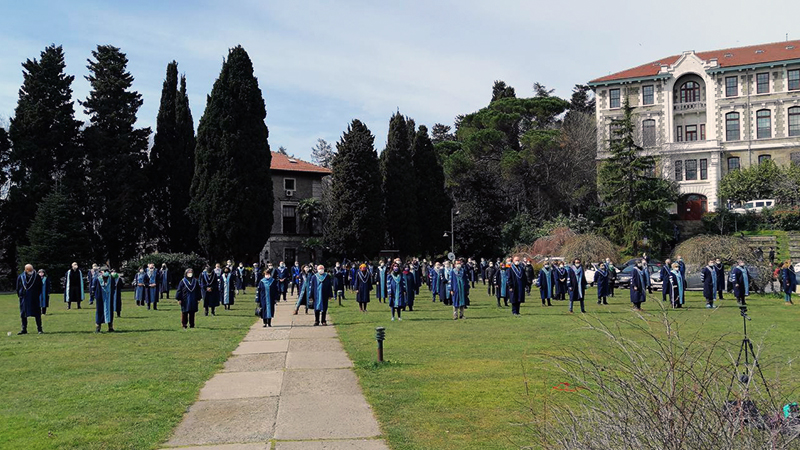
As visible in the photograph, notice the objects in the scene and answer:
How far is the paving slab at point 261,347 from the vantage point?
1383cm

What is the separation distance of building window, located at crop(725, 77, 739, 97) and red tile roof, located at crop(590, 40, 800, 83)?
51.3 inches

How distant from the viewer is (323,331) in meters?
17.4

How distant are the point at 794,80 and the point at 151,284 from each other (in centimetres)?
5540

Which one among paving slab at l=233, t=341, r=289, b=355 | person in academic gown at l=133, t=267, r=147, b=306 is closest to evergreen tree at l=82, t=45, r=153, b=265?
person in academic gown at l=133, t=267, r=147, b=306

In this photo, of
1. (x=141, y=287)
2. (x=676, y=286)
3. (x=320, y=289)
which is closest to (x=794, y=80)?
(x=676, y=286)

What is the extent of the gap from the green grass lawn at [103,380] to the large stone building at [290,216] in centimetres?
3910

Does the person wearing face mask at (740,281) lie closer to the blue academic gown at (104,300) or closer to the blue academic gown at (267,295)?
the blue academic gown at (267,295)

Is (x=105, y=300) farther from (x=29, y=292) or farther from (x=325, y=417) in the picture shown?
(x=325, y=417)

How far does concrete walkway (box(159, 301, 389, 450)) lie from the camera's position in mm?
6949

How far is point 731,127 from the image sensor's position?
59.1 meters

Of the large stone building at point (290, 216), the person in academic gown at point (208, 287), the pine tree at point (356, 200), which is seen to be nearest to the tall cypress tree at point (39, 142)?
the large stone building at point (290, 216)

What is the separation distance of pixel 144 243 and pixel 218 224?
27.1 ft

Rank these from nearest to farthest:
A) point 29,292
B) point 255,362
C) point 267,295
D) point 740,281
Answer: point 255,362 → point 29,292 → point 267,295 → point 740,281

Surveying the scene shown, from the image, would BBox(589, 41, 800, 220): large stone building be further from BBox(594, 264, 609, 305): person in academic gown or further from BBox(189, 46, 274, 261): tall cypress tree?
BBox(594, 264, 609, 305): person in academic gown
